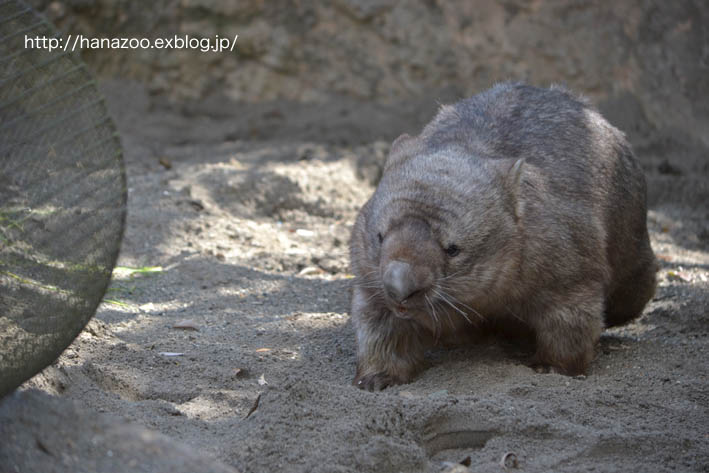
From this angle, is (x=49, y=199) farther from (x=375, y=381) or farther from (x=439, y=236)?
(x=375, y=381)

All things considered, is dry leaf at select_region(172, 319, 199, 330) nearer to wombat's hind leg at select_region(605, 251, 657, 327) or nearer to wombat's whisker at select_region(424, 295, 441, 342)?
wombat's whisker at select_region(424, 295, 441, 342)

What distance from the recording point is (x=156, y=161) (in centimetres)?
714

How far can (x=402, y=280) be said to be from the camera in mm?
3395

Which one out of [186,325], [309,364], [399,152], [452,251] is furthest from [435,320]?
[186,325]

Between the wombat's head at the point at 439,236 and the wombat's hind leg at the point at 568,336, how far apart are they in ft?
1.11

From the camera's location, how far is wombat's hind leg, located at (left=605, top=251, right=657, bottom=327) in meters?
4.69

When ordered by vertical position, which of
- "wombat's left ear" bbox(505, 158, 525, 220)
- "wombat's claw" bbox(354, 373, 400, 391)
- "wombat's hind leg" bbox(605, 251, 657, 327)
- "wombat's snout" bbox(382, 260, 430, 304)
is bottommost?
"wombat's hind leg" bbox(605, 251, 657, 327)

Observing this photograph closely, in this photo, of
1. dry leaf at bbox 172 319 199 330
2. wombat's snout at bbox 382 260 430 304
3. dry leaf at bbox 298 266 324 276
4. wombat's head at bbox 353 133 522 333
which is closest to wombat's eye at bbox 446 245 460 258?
wombat's head at bbox 353 133 522 333

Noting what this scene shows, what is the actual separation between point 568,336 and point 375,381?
0.92 m

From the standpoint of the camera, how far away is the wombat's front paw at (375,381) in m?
3.89

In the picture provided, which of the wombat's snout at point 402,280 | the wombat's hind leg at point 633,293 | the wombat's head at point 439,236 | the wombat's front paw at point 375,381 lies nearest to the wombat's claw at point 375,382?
the wombat's front paw at point 375,381

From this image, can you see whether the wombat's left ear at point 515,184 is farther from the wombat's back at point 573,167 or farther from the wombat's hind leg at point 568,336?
the wombat's hind leg at point 568,336

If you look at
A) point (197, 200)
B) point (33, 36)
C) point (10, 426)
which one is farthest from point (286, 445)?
point (197, 200)

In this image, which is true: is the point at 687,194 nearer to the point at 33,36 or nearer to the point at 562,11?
the point at 562,11
